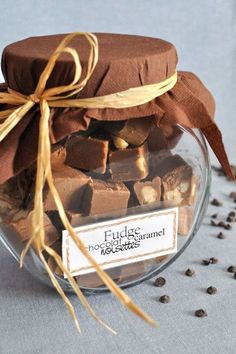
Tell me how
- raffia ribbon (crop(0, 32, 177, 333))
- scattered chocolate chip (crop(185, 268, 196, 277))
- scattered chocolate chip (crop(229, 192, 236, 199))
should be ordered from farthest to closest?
scattered chocolate chip (crop(229, 192, 236, 199)) → scattered chocolate chip (crop(185, 268, 196, 277)) → raffia ribbon (crop(0, 32, 177, 333))

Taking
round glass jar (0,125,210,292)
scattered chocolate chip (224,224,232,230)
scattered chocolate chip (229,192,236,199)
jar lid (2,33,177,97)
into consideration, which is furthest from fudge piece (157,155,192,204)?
scattered chocolate chip (229,192,236,199)

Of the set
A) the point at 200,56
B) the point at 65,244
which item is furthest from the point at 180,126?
the point at 200,56

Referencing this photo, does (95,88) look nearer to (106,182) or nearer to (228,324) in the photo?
(106,182)

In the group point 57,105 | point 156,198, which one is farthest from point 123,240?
point 57,105

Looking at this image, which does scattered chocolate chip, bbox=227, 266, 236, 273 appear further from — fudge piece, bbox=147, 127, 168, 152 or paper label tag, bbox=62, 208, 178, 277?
fudge piece, bbox=147, 127, 168, 152

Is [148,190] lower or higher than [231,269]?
higher

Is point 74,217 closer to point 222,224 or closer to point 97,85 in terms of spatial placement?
point 97,85
